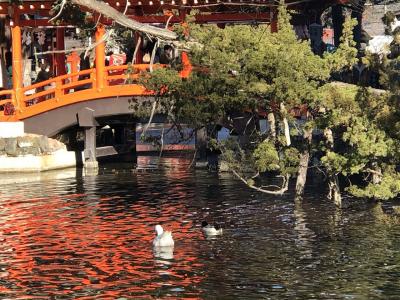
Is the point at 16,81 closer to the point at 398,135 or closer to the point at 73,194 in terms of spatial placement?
the point at 73,194

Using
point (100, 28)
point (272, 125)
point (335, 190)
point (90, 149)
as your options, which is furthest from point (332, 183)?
point (90, 149)

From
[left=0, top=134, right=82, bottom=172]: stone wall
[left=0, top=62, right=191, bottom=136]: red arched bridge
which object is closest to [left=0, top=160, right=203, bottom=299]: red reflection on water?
[left=0, top=134, right=82, bottom=172]: stone wall

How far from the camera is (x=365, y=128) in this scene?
73.5 ft

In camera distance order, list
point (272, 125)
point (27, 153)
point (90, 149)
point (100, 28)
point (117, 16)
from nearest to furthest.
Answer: point (117, 16) → point (272, 125) → point (100, 28) → point (27, 153) → point (90, 149)

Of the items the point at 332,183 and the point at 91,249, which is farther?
the point at 332,183

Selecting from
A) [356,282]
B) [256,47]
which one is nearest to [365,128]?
[256,47]

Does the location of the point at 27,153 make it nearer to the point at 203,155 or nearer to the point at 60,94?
the point at 60,94

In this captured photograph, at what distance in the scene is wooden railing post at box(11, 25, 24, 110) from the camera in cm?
3866

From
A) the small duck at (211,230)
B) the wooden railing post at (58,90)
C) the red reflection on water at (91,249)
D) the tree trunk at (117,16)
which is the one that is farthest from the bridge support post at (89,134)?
the tree trunk at (117,16)

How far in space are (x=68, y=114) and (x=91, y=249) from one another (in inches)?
687

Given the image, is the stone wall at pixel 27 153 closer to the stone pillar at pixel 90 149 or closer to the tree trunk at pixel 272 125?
the stone pillar at pixel 90 149

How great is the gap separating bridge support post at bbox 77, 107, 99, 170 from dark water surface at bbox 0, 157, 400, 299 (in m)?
6.63

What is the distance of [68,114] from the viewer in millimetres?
38562

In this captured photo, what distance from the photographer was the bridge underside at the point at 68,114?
124 feet
